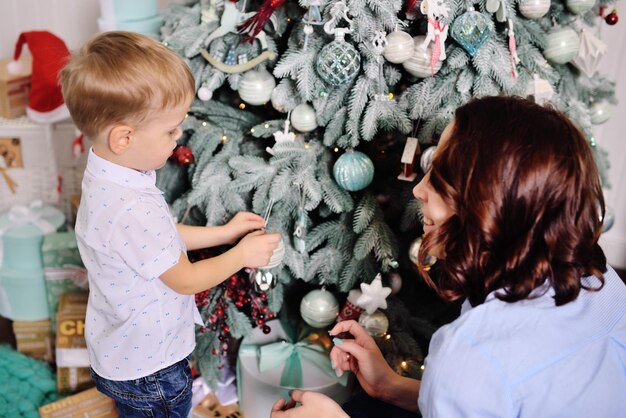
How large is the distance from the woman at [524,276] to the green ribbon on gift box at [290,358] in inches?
26.8

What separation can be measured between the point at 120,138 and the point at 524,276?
694mm

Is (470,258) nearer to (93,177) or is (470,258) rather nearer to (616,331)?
(616,331)

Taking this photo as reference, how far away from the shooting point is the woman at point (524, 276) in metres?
0.89

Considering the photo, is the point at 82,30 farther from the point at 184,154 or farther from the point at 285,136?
the point at 285,136

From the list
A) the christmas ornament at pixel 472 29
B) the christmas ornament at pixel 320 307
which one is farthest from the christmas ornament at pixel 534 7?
the christmas ornament at pixel 320 307

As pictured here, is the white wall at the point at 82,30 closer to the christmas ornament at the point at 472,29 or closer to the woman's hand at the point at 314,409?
the christmas ornament at the point at 472,29

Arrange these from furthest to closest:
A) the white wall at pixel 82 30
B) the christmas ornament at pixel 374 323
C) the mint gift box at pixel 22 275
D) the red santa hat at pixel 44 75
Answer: the white wall at pixel 82 30, the red santa hat at pixel 44 75, the mint gift box at pixel 22 275, the christmas ornament at pixel 374 323

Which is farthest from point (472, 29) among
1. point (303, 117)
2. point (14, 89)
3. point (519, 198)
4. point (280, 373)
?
point (14, 89)

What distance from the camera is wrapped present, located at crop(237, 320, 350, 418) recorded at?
1.59m

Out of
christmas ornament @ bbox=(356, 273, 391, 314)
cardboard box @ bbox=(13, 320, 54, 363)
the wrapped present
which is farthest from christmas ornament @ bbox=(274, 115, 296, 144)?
cardboard box @ bbox=(13, 320, 54, 363)

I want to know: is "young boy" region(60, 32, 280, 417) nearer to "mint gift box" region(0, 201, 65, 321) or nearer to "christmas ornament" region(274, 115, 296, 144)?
"christmas ornament" region(274, 115, 296, 144)

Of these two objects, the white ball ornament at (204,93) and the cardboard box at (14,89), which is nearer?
the white ball ornament at (204,93)

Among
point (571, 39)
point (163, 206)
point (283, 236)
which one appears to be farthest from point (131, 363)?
point (571, 39)

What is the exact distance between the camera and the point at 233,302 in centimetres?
159
